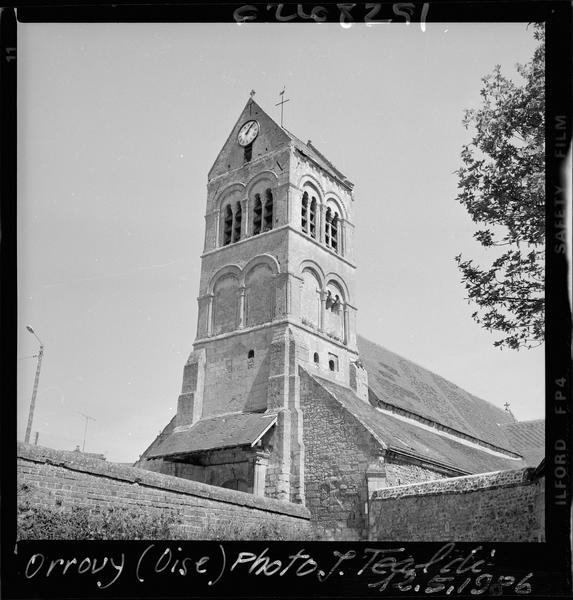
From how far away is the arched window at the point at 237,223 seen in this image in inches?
1078

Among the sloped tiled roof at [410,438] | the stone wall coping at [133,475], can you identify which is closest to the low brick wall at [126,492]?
the stone wall coping at [133,475]

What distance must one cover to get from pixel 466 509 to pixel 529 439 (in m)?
23.4

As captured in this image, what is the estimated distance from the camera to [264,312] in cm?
2506

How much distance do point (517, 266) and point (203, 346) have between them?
1645 cm

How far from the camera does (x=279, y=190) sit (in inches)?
1029

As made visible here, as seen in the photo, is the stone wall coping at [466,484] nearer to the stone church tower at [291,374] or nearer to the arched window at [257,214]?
the stone church tower at [291,374]

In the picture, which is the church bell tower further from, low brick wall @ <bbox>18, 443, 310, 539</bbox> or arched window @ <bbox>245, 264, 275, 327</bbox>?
low brick wall @ <bbox>18, 443, 310, 539</bbox>

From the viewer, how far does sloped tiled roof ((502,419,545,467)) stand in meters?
35.6

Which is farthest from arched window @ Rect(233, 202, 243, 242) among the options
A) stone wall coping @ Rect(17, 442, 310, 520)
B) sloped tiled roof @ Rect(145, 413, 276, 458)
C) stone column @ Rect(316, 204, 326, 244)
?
stone wall coping @ Rect(17, 442, 310, 520)

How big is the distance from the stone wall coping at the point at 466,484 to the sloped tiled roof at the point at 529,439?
61.8 feet

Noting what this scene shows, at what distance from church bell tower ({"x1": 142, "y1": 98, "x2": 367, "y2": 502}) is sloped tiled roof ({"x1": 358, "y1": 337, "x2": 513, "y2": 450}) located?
221 cm

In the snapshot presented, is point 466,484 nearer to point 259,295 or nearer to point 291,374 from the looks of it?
point 291,374

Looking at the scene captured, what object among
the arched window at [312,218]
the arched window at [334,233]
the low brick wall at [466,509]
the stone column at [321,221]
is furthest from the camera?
the arched window at [334,233]

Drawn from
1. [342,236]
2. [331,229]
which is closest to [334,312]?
[342,236]
